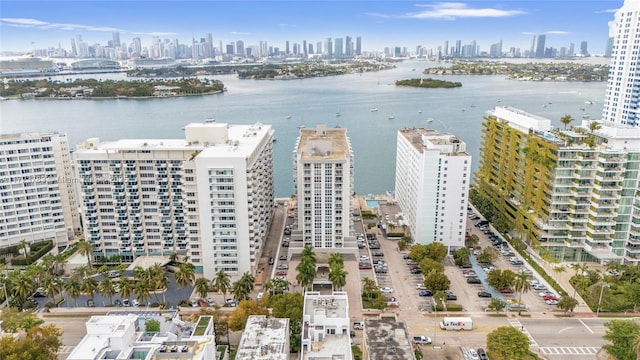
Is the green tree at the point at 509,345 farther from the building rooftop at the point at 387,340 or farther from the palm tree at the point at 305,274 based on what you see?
the palm tree at the point at 305,274

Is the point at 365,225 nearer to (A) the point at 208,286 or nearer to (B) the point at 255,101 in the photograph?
(A) the point at 208,286

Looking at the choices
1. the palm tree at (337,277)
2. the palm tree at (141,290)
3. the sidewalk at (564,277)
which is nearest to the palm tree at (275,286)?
the palm tree at (337,277)

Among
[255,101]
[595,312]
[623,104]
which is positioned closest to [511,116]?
[595,312]

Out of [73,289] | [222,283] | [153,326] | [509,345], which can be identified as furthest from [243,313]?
[509,345]

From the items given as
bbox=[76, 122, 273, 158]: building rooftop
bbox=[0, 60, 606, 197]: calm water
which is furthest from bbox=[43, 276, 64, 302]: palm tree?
bbox=[0, 60, 606, 197]: calm water

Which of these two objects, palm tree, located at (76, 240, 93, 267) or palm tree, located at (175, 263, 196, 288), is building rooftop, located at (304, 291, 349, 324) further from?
palm tree, located at (76, 240, 93, 267)

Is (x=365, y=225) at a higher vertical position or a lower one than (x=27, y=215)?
→ lower
